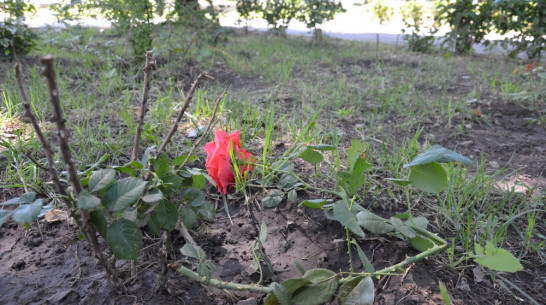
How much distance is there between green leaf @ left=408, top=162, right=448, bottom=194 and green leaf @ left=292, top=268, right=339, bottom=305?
43 centimetres

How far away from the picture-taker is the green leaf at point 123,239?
3.12ft

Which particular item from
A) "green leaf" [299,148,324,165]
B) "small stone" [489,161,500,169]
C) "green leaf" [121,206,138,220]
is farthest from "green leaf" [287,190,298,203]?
"small stone" [489,161,500,169]

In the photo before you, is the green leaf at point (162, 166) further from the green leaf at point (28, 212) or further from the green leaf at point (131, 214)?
the green leaf at point (28, 212)

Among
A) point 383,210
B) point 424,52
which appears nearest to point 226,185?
point 383,210

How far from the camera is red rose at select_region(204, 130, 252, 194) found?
1559mm

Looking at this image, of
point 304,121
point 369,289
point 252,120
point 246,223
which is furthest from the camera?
point 304,121

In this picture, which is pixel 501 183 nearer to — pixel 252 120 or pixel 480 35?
pixel 252 120

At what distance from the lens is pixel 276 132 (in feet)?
7.43

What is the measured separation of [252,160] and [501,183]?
1149mm

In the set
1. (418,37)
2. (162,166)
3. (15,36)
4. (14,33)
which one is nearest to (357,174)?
(162,166)

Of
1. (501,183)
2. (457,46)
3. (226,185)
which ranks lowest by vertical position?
(501,183)

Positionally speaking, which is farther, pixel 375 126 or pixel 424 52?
pixel 424 52

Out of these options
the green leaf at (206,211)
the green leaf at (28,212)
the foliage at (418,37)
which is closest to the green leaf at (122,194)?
the green leaf at (28,212)

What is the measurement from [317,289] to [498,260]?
49 centimetres
